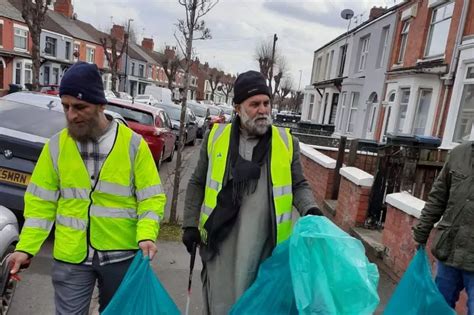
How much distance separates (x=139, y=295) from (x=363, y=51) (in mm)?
21181

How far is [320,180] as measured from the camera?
717cm

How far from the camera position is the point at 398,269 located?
4055 millimetres

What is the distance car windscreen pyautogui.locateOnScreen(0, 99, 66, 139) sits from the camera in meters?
4.22

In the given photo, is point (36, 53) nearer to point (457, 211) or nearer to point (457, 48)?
point (457, 48)

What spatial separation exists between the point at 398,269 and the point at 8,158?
418cm

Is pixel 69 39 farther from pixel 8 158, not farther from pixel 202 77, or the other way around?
pixel 202 77

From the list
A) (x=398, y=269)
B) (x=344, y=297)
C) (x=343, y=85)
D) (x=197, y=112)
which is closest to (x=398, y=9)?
(x=343, y=85)

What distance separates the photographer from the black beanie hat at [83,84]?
190 centimetres

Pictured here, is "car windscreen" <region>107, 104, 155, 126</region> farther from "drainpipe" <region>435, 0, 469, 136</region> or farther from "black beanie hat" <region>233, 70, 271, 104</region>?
"drainpipe" <region>435, 0, 469, 136</region>

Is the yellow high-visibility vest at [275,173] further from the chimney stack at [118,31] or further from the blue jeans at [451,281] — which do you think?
the chimney stack at [118,31]

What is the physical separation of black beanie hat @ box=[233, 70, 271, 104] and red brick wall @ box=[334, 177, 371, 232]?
3388 millimetres

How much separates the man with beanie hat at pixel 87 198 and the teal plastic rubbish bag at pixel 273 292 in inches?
21.5

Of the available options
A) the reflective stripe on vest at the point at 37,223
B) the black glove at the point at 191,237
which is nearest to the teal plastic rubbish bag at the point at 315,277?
the black glove at the point at 191,237

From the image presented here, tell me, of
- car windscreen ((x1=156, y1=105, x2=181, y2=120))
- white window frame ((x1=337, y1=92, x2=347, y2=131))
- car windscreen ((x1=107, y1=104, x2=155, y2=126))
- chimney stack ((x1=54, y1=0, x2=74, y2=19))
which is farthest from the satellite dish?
chimney stack ((x1=54, y1=0, x2=74, y2=19))
